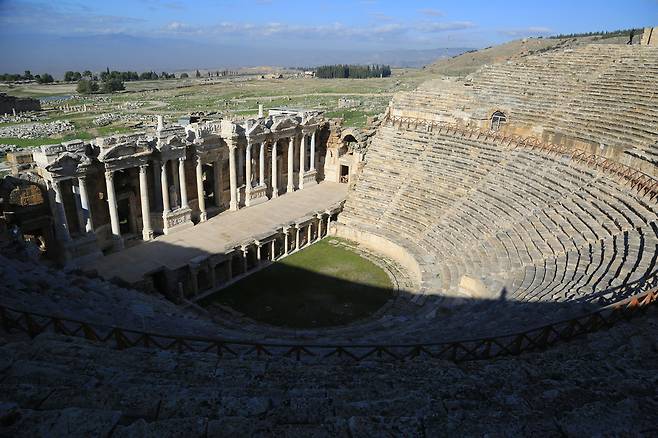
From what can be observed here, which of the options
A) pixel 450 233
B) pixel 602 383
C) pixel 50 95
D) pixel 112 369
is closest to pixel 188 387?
pixel 112 369

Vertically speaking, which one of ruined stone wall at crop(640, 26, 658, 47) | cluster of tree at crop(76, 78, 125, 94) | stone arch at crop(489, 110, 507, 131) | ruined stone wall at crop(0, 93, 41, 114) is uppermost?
ruined stone wall at crop(640, 26, 658, 47)

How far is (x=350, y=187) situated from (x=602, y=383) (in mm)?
23247

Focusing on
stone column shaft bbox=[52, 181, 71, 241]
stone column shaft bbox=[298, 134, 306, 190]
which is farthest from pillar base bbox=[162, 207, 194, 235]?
stone column shaft bbox=[298, 134, 306, 190]

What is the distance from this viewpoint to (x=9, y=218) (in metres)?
17.9

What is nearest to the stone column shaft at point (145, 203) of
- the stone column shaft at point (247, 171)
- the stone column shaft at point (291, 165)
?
the stone column shaft at point (247, 171)

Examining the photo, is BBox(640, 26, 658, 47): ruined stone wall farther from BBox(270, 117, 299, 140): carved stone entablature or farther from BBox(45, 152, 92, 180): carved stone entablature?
BBox(45, 152, 92, 180): carved stone entablature

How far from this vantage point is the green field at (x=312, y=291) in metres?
18.9

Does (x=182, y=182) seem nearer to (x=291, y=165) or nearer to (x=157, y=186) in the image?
(x=157, y=186)

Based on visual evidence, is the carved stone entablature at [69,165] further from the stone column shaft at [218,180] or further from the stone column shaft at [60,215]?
the stone column shaft at [218,180]

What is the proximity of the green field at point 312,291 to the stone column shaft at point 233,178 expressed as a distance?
17.9 feet

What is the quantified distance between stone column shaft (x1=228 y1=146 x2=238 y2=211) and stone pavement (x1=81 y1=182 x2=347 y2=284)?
0.58 metres

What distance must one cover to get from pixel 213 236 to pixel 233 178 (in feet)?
15.6

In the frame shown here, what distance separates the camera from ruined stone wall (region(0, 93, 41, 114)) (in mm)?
73375

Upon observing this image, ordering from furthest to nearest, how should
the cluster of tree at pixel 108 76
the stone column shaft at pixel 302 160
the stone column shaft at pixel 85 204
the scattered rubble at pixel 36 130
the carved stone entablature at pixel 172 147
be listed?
the cluster of tree at pixel 108 76 < the scattered rubble at pixel 36 130 < the stone column shaft at pixel 302 160 < the carved stone entablature at pixel 172 147 < the stone column shaft at pixel 85 204
